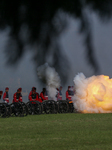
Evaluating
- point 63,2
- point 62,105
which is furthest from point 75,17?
point 62,105

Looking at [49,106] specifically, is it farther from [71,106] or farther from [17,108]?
[17,108]

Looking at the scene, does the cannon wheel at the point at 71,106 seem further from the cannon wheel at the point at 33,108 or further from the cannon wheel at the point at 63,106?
the cannon wheel at the point at 33,108

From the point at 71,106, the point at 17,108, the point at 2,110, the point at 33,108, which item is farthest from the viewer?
the point at 71,106

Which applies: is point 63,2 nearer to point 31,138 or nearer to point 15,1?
point 15,1

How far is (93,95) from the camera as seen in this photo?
1733 centimetres

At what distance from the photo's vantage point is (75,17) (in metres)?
6.39

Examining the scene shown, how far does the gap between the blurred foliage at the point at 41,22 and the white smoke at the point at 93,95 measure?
11.0 m

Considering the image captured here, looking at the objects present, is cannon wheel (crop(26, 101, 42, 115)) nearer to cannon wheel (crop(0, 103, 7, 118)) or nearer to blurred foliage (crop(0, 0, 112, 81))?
cannon wheel (crop(0, 103, 7, 118))

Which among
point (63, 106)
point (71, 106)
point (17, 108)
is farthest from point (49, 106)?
point (17, 108)

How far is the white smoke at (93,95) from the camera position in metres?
17.2

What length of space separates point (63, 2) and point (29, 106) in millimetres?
10550

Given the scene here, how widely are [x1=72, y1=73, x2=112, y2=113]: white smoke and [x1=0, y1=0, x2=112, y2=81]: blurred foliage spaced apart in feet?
36.0

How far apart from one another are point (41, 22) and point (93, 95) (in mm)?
11283

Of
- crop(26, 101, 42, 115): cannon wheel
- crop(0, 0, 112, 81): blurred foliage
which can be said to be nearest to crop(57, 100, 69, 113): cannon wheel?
crop(26, 101, 42, 115): cannon wheel
